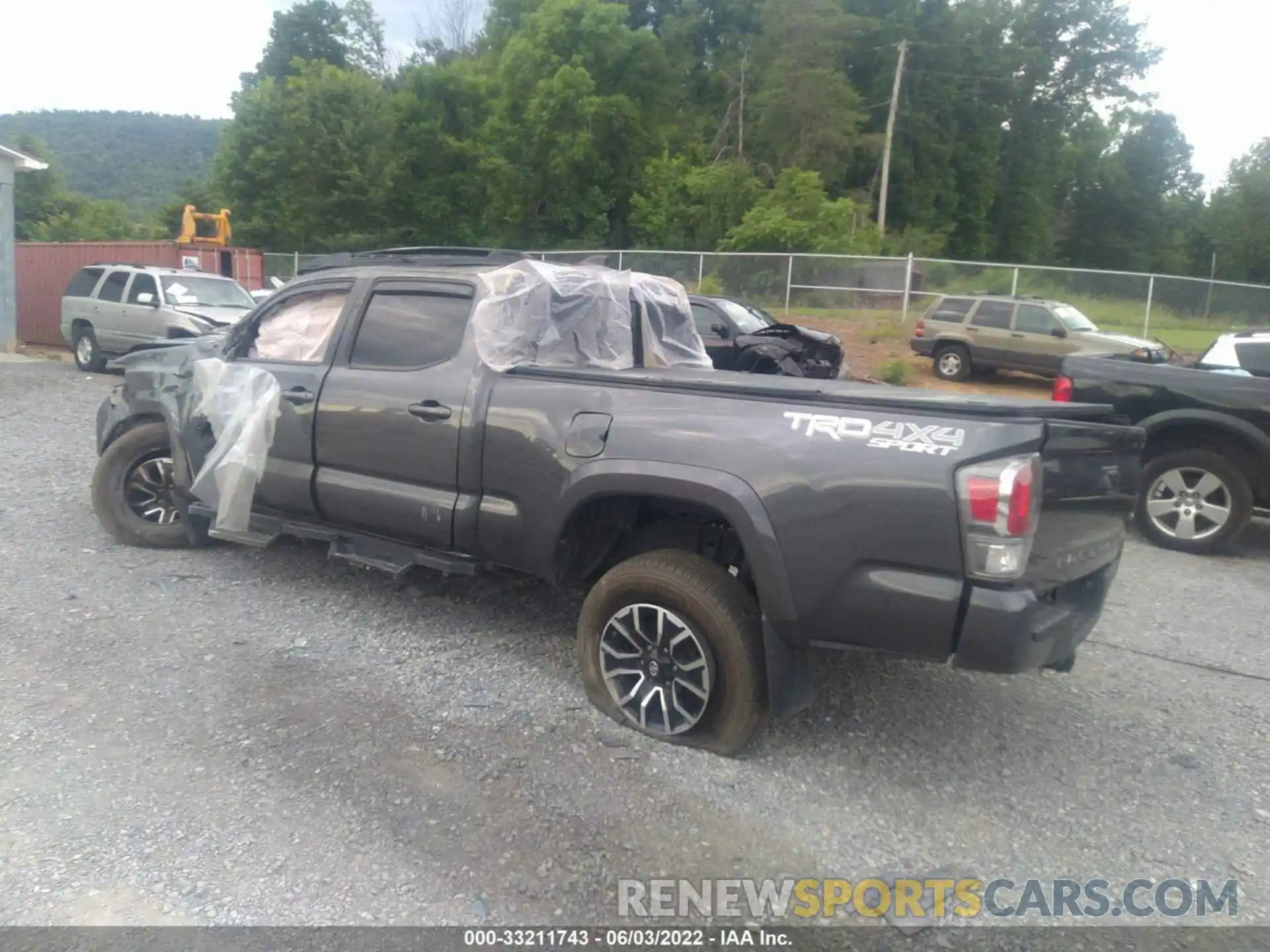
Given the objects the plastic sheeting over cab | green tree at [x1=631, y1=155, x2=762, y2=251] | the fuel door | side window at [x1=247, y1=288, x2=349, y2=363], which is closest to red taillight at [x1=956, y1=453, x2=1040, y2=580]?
the fuel door

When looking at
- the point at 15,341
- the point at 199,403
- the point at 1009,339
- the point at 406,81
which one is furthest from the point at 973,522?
the point at 406,81

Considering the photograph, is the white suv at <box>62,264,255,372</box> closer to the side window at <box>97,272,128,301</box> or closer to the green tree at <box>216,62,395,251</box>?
the side window at <box>97,272,128,301</box>

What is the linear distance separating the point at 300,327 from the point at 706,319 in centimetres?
983

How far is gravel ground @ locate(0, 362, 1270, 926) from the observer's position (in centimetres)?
314

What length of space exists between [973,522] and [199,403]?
4378 mm

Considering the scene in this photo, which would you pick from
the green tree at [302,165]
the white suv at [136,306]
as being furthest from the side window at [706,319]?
the green tree at [302,165]

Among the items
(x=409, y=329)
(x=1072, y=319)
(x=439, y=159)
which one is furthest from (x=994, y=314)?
(x=439, y=159)

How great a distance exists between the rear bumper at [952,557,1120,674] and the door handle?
8.16ft

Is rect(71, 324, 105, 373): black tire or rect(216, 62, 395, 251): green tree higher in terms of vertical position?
rect(216, 62, 395, 251): green tree

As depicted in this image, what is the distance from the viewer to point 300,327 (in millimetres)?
5520

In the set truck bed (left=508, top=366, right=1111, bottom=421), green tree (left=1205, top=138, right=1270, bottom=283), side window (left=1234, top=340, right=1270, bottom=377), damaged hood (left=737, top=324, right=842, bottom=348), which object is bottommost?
damaged hood (left=737, top=324, right=842, bottom=348)

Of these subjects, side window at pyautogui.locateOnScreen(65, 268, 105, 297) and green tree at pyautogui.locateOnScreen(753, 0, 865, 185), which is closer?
side window at pyautogui.locateOnScreen(65, 268, 105, 297)

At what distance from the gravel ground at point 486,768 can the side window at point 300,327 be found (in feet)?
4.43

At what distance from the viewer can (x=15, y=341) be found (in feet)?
62.2
